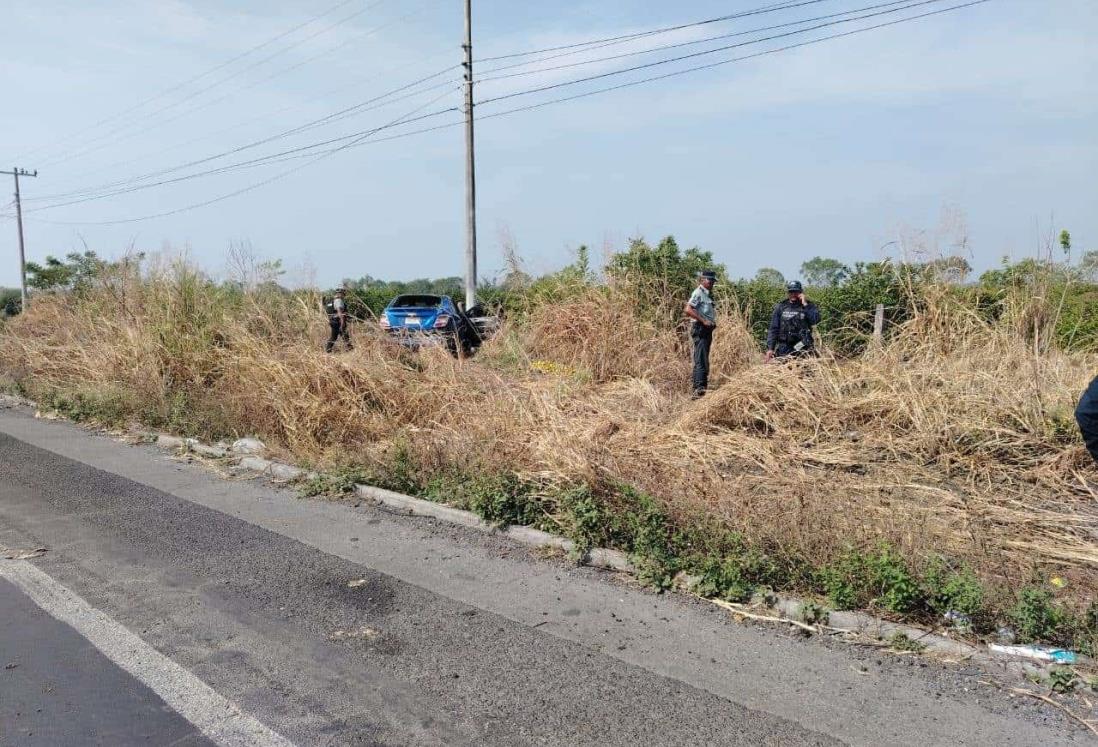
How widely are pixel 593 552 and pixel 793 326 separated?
5627 mm

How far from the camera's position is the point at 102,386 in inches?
530

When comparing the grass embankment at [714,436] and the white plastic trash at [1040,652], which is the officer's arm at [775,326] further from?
the white plastic trash at [1040,652]

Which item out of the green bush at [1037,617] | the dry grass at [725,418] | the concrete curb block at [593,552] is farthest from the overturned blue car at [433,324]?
the green bush at [1037,617]

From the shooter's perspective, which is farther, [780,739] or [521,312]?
[521,312]

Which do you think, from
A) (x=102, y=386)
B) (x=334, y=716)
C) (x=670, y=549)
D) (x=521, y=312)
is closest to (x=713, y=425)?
(x=670, y=549)

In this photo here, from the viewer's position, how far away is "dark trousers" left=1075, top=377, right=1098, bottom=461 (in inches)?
164

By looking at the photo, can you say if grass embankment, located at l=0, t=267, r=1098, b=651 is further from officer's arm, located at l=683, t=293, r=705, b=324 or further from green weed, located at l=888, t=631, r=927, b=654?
officer's arm, located at l=683, t=293, r=705, b=324

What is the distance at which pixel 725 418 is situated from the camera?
8500 millimetres

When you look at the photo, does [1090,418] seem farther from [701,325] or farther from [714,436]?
[701,325]

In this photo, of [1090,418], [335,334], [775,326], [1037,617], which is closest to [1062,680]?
[1037,617]

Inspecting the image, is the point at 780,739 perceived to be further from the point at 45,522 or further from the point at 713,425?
the point at 45,522

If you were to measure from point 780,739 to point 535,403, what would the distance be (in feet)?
16.1

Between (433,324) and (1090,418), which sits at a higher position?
(433,324)

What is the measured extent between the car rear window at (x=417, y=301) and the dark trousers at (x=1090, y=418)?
15.2 metres
